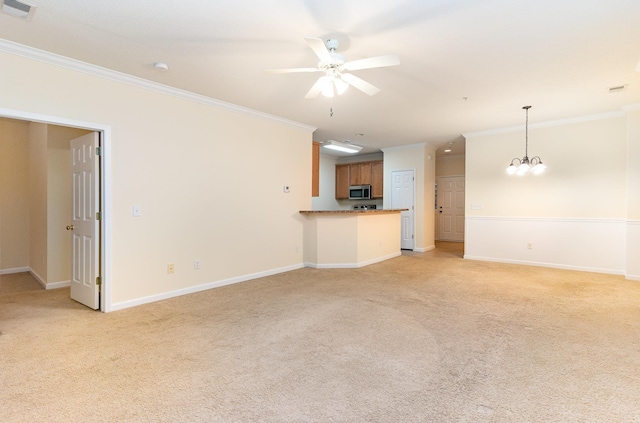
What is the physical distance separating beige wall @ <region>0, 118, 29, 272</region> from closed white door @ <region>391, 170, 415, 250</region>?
7424mm

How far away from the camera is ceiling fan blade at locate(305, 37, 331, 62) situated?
2221mm

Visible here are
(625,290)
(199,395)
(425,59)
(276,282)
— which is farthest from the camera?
(276,282)

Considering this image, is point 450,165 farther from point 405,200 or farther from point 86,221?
point 86,221

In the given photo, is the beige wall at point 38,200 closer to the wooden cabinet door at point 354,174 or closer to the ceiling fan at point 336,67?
the ceiling fan at point 336,67

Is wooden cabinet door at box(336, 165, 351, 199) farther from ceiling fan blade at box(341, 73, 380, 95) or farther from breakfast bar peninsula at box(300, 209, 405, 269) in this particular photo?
ceiling fan blade at box(341, 73, 380, 95)

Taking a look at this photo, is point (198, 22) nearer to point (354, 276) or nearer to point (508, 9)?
point (508, 9)

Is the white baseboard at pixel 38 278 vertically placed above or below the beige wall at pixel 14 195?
below

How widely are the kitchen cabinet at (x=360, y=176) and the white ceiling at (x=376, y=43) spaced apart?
430 centimetres

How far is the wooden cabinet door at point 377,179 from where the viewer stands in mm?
8711

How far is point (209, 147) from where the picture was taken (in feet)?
14.3

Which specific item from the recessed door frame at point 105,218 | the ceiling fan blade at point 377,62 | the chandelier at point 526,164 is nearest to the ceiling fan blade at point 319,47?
the ceiling fan blade at point 377,62

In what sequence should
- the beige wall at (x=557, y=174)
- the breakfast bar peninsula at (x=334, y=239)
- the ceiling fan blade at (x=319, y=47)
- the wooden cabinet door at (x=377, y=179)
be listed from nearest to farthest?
1. the ceiling fan blade at (x=319, y=47)
2. the beige wall at (x=557, y=174)
3. the breakfast bar peninsula at (x=334, y=239)
4. the wooden cabinet door at (x=377, y=179)

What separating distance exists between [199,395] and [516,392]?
193cm

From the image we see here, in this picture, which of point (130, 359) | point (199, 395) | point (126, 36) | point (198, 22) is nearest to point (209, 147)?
point (126, 36)
